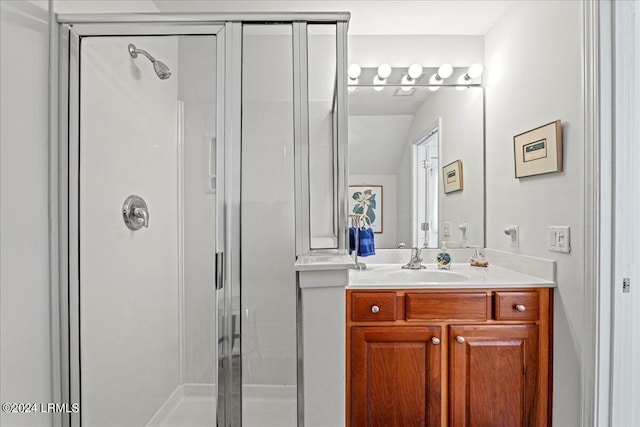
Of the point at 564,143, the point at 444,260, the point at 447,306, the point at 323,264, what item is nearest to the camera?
the point at 323,264

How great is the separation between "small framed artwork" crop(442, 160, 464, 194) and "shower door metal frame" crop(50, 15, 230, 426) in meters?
1.57

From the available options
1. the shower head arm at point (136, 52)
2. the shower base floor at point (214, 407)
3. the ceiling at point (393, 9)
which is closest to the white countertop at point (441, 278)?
the shower base floor at point (214, 407)

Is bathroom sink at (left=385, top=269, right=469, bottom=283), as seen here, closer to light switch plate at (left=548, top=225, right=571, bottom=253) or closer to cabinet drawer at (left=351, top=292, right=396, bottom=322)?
cabinet drawer at (left=351, top=292, right=396, bottom=322)

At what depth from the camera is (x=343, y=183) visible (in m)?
1.43

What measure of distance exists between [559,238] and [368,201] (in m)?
1.10

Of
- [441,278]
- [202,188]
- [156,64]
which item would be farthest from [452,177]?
[156,64]

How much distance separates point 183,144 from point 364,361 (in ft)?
4.25

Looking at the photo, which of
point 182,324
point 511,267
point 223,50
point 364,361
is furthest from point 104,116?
point 511,267

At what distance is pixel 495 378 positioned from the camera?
5.83 ft

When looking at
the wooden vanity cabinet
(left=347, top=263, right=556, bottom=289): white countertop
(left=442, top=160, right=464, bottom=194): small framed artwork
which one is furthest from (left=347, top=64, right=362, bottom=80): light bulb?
the wooden vanity cabinet

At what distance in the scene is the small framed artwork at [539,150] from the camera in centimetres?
170

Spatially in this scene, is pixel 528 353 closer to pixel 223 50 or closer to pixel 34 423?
pixel 223 50

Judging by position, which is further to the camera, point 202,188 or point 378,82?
point 378,82

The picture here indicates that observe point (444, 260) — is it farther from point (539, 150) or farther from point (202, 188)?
point (202, 188)
